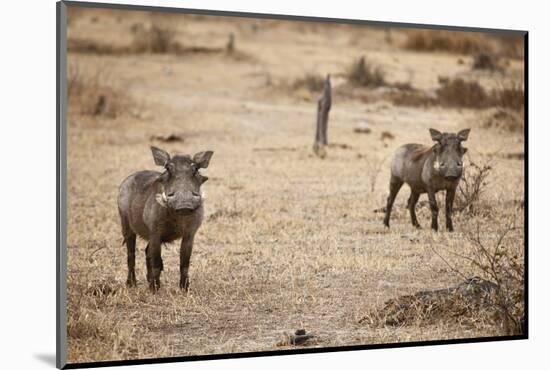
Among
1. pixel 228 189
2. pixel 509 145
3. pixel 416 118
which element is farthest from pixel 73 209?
pixel 509 145

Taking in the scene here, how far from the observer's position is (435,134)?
29.3ft

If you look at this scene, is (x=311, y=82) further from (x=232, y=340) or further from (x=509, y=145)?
(x=232, y=340)

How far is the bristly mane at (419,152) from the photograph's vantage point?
355 inches

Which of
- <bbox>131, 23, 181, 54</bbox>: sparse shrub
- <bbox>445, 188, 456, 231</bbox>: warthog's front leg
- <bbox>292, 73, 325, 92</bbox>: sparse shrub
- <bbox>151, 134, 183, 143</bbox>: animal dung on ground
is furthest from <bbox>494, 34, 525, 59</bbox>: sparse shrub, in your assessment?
<bbox>131, 23, 181, 54</bbox>: sparse shrub

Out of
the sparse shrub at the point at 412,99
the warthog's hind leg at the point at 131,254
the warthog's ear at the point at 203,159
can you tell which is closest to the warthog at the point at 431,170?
the sparse shrub at the point at 412,99

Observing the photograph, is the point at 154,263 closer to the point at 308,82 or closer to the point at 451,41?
the point at 451,41

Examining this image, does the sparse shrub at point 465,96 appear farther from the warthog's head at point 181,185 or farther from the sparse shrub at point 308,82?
the warthog's head at point 181,185

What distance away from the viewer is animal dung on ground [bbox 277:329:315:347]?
7.59 metres

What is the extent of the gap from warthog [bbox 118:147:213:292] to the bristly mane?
2.39 m

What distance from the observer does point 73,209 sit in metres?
9.35

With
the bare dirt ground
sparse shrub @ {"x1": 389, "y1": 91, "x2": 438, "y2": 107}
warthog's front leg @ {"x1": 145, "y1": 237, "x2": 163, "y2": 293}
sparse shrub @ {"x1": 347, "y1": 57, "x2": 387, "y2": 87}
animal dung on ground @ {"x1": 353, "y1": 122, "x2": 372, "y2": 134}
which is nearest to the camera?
warthog's front leg @ {"x1": 145, "y1": 237, "x2": 163, "y2": 293}

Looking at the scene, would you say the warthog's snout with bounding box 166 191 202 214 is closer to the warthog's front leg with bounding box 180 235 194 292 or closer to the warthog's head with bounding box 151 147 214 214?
the warthog's head with bounding box 151 147 214 214

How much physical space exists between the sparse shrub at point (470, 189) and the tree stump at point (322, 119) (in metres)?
2.05

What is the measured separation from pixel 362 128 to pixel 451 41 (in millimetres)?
1541
